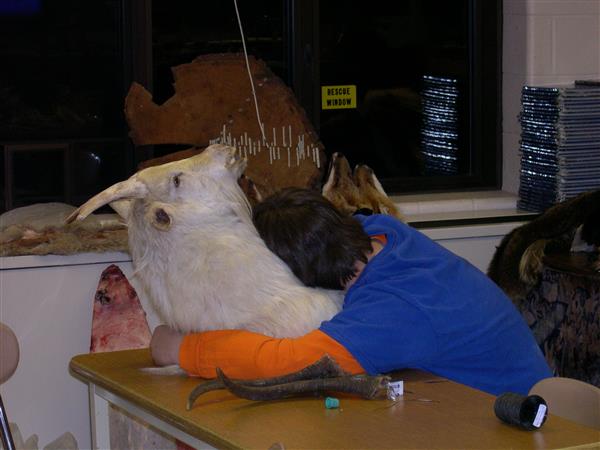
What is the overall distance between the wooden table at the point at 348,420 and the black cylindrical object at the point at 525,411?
0.01 m

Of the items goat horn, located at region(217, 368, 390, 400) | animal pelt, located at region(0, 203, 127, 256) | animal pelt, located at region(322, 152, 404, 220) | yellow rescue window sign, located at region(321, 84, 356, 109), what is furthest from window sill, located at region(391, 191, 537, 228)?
goat horn, located at region(217, 368, 390, 400)

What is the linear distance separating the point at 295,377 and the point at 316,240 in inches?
12.6

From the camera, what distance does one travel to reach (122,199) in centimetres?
233

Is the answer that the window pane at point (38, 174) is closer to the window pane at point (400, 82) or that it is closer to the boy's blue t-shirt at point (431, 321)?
the window pane at point (400, 82)

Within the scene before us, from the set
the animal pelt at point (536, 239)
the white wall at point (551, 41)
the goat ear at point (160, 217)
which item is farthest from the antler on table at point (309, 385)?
the white wall at point (551, 41)

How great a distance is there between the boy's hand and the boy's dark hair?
288 millimetres

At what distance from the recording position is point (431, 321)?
2.11 metres

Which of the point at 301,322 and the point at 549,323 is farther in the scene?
the point at 549,323

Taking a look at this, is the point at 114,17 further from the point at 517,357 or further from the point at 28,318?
the point at 517,357

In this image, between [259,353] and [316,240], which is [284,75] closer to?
[316,240]

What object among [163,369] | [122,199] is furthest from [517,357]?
[122,199]

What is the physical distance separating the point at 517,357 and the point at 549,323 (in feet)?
4.36

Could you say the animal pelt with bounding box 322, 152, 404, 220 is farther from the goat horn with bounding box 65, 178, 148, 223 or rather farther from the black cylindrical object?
the black cylindrical object

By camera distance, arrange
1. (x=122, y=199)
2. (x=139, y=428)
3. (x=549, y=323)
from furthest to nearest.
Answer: (x=549, y=323) < (x=139, y=428) < (x=122, y=199)
